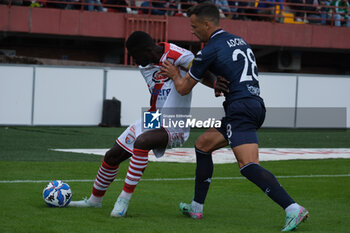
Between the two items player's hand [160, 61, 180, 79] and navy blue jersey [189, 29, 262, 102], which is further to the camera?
player's hand [160, 61, 180, 79]

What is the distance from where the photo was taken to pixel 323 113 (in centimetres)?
2225

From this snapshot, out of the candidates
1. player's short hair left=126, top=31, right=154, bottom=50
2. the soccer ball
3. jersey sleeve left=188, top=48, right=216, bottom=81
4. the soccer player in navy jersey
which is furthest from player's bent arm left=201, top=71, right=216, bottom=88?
the soccer ball

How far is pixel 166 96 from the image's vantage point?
682 cm

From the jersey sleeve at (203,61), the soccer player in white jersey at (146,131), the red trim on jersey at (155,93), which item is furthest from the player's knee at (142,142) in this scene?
the jersey sleeve at (203,61)

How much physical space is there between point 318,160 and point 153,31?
14.7m

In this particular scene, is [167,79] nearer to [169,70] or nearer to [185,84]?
[169,70]

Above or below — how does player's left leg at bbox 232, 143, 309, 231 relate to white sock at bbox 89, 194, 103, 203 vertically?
above

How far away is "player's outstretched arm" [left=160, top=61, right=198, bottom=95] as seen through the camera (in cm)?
620

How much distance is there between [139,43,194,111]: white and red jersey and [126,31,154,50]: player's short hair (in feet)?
0.70

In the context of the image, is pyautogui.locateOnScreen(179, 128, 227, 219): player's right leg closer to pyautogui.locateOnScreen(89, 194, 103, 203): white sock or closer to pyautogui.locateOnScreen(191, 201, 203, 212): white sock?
pyautogui.locateOnScreen(191, 201, 203, 212): white sock

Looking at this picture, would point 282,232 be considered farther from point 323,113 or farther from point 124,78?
point 323,113

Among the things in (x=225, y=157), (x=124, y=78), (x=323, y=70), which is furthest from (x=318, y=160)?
(x=323, y=70)

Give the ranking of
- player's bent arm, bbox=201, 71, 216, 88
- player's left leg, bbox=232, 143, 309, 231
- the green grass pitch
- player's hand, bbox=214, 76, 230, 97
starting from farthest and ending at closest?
player's bent arm, bbox=201, 71, 216, 88
player's hand, bbox=214, 76, 230, 97
the green grass pitch
player's left leg, bbox=232, 143, 309, 231

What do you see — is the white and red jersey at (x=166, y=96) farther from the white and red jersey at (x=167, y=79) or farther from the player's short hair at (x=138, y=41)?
the player's short hair at (x=138, y=41)
